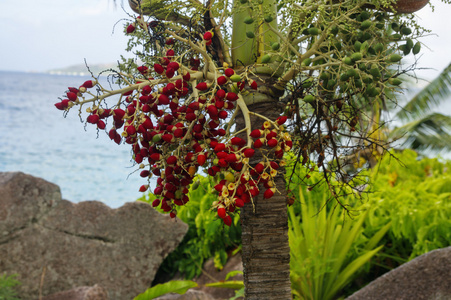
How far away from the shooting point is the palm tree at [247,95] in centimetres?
187

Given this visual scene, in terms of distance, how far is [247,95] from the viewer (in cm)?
228

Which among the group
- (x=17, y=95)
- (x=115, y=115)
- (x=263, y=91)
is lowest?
(x=115, y=115)

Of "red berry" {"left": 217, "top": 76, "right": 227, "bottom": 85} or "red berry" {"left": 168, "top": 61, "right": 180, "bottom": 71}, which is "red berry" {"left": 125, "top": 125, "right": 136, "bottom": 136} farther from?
"red berry" {"left": 217, "top": 76, "right": 227, "bottom": 85}

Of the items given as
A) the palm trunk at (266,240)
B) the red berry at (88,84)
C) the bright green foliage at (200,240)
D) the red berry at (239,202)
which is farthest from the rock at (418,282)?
the red berry at (88,84)

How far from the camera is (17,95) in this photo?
62469 millimetres

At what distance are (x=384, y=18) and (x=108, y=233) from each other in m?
3.83

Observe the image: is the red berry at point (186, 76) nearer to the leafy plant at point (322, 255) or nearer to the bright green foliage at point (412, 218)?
the leafy plant at point (322, 255)

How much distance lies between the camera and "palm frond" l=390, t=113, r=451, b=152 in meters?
13.2

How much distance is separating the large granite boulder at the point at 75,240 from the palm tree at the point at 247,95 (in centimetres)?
292

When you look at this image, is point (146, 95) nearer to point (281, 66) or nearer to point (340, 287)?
point (281, 66)

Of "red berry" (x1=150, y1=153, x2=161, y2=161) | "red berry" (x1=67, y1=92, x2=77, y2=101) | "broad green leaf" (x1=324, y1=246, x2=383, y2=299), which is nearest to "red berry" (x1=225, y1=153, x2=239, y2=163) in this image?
"red berry" (x1=150, y1=153, x2=161, y2=161)

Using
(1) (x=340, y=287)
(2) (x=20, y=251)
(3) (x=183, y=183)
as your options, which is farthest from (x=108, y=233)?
(3) (x=183, y=183)

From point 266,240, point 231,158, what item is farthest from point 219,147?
point 266,240

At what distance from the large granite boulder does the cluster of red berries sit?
3.24 m
